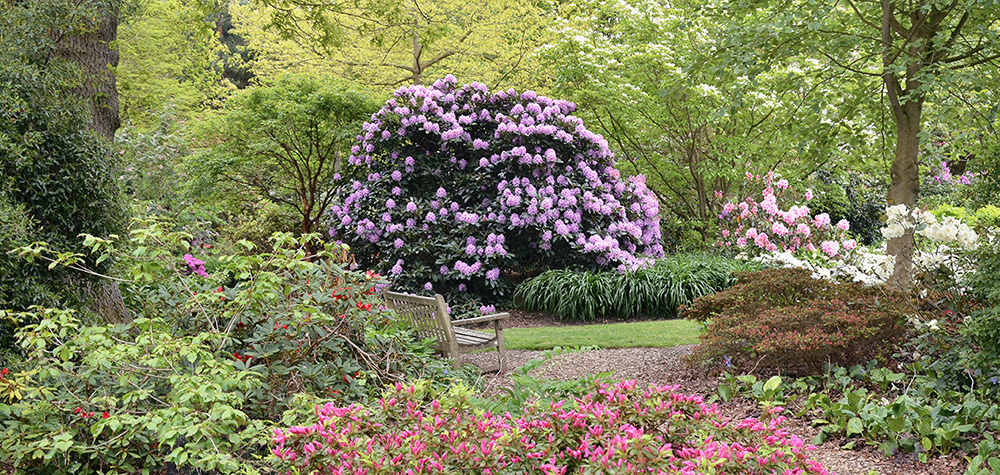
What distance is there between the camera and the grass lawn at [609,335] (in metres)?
6.94

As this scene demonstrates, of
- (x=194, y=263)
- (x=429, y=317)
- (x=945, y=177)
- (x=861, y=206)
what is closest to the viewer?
(x=429, y=317)

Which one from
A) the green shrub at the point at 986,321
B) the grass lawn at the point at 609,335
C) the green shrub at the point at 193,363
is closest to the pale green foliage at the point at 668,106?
the grass lawn at the point at 609,335

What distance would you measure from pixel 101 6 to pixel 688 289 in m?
6.45

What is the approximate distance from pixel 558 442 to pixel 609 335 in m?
5.14

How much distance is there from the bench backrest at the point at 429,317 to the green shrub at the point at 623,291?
2.84m

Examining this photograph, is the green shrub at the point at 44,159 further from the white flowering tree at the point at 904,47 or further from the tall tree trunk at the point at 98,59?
the white flowering tree at the point at 904,47

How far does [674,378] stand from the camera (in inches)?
214

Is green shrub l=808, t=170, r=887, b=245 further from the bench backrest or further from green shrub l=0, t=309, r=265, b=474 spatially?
green shrub l=0, t=309, r=265, b=474

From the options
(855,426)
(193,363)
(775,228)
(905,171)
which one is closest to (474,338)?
(193,363)

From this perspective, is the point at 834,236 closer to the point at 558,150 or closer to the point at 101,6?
the point at 558,150

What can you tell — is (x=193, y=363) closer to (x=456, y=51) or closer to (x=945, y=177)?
(x=456, y=51)

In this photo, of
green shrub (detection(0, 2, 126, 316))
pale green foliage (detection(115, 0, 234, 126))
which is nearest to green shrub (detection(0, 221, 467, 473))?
green shrub (detection(0, 2, 126, 316))

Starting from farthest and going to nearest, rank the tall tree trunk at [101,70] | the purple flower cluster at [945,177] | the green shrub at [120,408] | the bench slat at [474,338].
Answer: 1. the purple flower cluster at [945,177]
2. the bench slat at [474,338]
3. the tall tree trunk at [101,70]
4. the green shrub at [120,408]

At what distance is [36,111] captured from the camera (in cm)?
405
